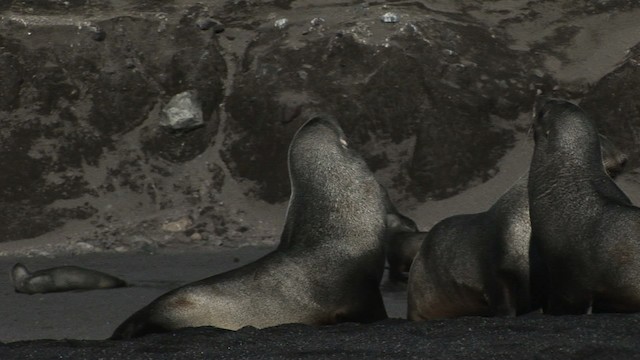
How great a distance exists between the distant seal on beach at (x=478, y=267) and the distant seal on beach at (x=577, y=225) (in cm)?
13

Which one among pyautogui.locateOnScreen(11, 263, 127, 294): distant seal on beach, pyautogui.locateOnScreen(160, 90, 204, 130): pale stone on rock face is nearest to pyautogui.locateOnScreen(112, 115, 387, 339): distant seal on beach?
pyautogui.locateOnScreen(11, 263, 127, 294): distant seal on beach

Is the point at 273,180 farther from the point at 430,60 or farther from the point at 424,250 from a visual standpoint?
the point at 424,250

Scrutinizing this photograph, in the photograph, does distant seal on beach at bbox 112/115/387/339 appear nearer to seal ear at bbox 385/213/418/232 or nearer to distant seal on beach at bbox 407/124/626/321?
distant seal on beach at bbox 407/124/626/321

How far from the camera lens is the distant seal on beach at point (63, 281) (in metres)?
8.20

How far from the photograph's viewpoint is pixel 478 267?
6.45 metres

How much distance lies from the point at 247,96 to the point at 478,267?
5.25m

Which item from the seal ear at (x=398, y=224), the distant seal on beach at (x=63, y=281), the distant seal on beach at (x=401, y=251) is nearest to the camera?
the distant seal on beach at (x=401, y=251)

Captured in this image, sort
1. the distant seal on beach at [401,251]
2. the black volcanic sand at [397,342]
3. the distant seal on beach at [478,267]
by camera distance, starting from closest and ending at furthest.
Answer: the black volcanic sand at [397,342] → the distant seal on beach at [478,267] → the distant seal on beach at [401,251]

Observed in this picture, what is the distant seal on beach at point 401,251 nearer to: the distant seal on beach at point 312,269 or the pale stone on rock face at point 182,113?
the distant seal on beach at point 312,269

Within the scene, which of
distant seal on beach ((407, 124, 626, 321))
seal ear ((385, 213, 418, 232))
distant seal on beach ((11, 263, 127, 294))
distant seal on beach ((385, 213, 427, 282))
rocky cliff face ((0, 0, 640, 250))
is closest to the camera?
distant seal on beach ((407, 124, 626, 321))

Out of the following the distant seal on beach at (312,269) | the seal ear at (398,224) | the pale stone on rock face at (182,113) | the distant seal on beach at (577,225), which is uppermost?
the distant seal on beach at (577,225)

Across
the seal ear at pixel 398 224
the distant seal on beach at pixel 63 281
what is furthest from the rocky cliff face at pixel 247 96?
the distant seal on beach at pixel 63 281

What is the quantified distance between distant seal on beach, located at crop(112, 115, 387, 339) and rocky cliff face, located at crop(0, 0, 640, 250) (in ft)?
10.0

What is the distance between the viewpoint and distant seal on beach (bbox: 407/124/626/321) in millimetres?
6355
